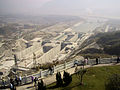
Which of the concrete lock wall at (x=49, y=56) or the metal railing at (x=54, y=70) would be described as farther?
the concrete lock wall at (x=49, y=56)

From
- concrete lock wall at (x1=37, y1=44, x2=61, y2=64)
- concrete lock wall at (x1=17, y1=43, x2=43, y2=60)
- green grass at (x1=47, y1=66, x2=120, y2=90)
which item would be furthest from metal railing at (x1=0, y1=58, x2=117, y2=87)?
concrete lock wall at (x1=17, y1=43, x2=43, y2=60)

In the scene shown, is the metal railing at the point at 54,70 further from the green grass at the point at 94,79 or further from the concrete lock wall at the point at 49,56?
the concrete lock wall at the point at 49,56

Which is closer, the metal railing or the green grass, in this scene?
the green grass

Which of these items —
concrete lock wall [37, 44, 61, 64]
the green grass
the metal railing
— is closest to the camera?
the green grass

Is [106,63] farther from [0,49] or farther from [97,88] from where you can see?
[0,49]

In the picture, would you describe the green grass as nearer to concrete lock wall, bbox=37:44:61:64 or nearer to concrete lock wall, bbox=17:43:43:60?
concrete lock wall, bbox=37:44:61:64

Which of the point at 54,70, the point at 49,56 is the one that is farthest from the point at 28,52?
the point at 54,70

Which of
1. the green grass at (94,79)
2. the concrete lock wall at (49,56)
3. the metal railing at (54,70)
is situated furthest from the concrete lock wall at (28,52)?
the green grass at (94,79)

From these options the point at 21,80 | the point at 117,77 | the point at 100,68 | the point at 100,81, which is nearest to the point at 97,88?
the point at 100,81
